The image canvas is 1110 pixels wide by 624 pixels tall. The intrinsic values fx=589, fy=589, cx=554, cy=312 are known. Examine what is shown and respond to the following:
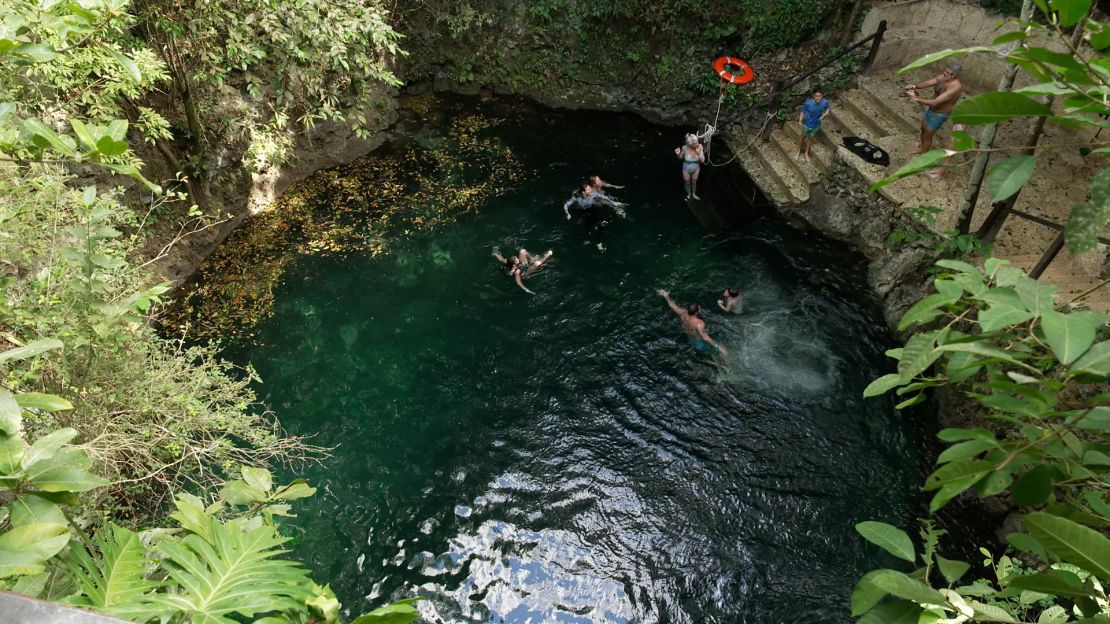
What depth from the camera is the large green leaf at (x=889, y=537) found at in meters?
2.05

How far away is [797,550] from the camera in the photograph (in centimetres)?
730

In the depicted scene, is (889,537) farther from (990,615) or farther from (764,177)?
(764,177)

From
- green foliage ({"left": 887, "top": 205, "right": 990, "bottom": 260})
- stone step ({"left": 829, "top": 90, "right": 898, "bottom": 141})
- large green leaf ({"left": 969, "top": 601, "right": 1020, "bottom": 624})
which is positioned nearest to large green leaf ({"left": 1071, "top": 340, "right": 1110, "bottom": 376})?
large green leaf ({"left": 969, "top": 601, "right": 1020, "bottom": 624})

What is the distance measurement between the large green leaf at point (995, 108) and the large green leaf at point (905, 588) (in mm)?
1399

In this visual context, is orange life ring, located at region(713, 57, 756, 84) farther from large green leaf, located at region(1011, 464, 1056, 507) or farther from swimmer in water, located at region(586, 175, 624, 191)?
large green leaf, located at region(1011, 464, 1056, 507)

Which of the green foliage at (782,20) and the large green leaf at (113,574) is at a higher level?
the large green leaf at (113,574)

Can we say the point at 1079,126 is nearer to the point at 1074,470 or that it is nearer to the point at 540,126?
the point at 1074,470

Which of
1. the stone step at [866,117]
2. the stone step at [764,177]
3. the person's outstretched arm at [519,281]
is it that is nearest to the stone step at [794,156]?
the stone step at [764,177]

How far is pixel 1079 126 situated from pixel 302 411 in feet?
29.6

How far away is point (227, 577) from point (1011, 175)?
3135 millimetres

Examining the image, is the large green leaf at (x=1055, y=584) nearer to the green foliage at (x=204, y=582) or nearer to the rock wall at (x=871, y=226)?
the green foliage at (x=204, y=582)

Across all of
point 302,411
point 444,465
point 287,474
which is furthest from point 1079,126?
point 302,411

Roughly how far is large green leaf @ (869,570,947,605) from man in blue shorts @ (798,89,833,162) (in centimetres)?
1123

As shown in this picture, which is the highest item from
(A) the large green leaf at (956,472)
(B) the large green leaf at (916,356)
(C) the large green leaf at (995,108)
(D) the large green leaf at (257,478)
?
(C) the large green leaf at (995,108)
